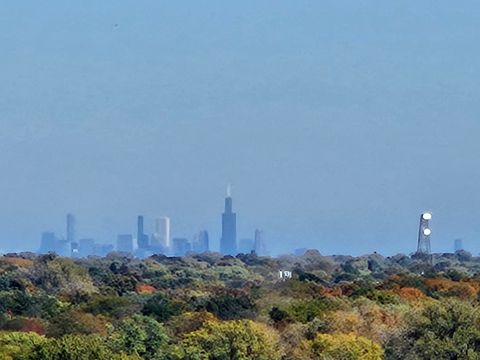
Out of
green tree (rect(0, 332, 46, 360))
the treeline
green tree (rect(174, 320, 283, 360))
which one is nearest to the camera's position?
green tree (rect(0, 332, 46, 360))

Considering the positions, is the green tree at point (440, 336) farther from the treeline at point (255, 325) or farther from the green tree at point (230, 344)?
the green tree at point (230, 344)

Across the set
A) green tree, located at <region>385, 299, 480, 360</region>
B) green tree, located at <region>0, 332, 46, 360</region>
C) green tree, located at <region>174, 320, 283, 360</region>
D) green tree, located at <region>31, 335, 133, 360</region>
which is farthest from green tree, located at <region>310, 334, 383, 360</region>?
green tree, located at <region>0, 332, 46, 360</region>

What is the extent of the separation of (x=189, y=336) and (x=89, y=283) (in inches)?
2725

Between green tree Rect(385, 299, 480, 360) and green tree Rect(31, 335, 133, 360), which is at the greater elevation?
green tree Rect(385, 299, 480, 360)

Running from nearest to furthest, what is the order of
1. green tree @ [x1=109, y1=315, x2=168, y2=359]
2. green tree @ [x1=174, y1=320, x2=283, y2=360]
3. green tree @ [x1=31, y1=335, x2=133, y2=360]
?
green tree @ [x1=31, y1=335, x2=133, y2=360] → green tree @ [x1=174, y1=320, x2=283, y2=360] → green tree @ [x1=109, y1=315, x2=168, y2=359]

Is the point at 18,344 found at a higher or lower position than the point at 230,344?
higher

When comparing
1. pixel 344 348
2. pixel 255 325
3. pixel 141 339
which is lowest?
pixel 344 348

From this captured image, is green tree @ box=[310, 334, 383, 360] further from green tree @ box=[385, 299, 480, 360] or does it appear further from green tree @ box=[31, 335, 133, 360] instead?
green tree @ box=[31, 335, 133, 360]

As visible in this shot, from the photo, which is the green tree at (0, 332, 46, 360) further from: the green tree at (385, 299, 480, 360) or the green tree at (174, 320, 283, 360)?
the green tree at (385, 299, 480, 360)

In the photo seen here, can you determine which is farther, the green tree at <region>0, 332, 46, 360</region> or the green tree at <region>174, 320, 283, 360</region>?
the green tree at <region>174, 320, 283, 360</region>

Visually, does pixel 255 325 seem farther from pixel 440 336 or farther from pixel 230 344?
pixel 440 336

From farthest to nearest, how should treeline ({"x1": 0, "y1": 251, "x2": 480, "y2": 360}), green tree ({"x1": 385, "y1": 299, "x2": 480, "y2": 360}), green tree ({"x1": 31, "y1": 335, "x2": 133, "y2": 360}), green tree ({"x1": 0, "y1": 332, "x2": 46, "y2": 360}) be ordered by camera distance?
green tree ({"x1": 385, "y1": 299, "x2": 480, "y2": 360}), treeline ({"x1": 0, "y1": 251, "x2": 480, "y2": 360}), green tree ({"x1": 0, "y1": 332, "x2": 46, "y2": 360}), green tree ({"x1": 31, "y1": 335, "x2": 133, "y2": 360})

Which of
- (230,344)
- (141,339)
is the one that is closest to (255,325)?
(230,344)

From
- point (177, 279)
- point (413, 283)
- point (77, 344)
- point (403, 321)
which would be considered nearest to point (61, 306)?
point (413, 283)
